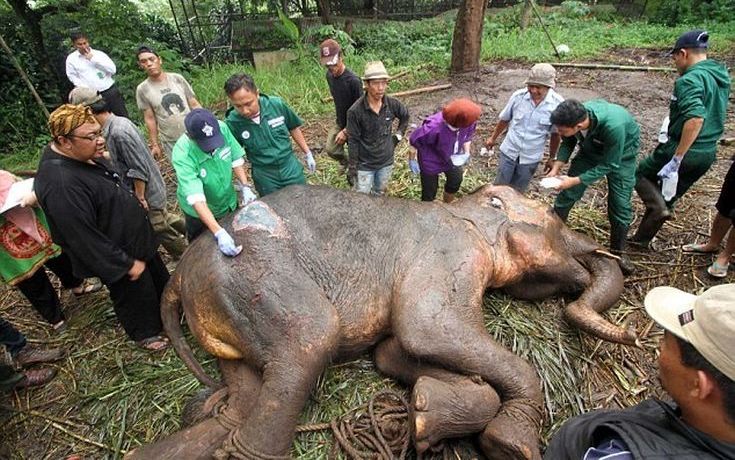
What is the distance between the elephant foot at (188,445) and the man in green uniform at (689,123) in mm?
4584

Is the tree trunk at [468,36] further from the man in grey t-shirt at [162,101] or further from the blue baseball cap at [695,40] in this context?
the man in grey t-shirt at [162,101]

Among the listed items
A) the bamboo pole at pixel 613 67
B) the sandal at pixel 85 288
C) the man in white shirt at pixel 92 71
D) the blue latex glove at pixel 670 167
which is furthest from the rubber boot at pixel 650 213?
the man in white shirt at pixel 92 71

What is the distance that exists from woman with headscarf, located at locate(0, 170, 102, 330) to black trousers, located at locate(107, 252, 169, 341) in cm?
81

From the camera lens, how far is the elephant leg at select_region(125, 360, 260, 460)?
8.82ft

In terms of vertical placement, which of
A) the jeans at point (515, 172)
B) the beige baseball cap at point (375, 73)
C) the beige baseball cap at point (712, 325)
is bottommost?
the jeans at point (515, 172)

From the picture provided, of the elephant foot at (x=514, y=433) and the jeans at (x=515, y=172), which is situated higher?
the jeans at (x=515, y=172)

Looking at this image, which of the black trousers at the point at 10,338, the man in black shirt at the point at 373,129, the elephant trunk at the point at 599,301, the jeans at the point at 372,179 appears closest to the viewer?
the elephant trunk at the point at 599,301

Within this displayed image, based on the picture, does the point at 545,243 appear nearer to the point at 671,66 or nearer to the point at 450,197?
the point at 450,197

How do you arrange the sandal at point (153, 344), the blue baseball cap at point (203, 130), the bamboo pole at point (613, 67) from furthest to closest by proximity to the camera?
the bamboo pole at point (613, 67), the sandal at point (153, 344), the blue baseball cap at point (203, 130)

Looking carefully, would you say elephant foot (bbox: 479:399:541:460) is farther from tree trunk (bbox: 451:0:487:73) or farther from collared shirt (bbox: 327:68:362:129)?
tree trunk (bbox: 451:0:487:73)

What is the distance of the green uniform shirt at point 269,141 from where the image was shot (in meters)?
4.12

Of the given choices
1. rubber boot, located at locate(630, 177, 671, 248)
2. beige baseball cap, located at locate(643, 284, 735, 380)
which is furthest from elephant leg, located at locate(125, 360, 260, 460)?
rubber boot, located at locate(630, 177, 671, 248)

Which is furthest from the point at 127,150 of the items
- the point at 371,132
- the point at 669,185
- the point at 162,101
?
the point at 669,185

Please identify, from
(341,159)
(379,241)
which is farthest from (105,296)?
(341,159)
